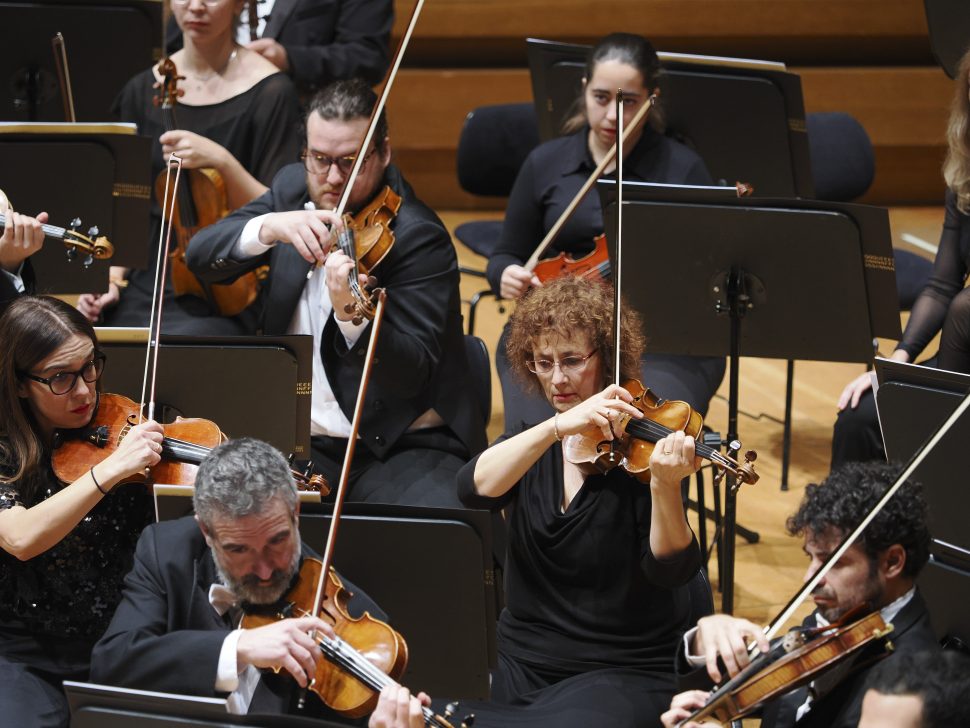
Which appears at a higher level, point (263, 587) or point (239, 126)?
point (239, 126)

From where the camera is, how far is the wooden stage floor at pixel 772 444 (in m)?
3.09

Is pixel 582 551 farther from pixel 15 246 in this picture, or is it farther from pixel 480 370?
pixel 15 246

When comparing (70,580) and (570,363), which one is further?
(570,363)

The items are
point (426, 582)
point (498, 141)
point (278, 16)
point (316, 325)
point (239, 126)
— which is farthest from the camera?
point (498, 141)

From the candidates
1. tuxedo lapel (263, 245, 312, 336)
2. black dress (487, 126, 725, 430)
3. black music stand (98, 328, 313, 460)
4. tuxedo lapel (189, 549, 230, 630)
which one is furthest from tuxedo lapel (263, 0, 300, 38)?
tuxedo lapel (189, 549, 230, 630)

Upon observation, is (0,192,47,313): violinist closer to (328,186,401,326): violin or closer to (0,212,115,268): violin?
(0,212,115,268): violin

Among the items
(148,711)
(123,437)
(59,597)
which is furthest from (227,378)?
(148,711)

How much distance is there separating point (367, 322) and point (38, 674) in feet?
2.96

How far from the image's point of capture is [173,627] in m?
1.90

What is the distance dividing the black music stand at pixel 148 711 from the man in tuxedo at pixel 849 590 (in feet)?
1.93

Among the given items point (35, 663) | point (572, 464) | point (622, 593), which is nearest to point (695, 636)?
point (622, 593)

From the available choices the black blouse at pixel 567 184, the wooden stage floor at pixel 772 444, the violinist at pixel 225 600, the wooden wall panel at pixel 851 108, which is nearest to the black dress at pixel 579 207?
the black blouse at pixel 567 184

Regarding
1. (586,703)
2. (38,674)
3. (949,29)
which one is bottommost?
(38,674)

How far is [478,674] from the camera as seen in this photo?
2.00 meters
